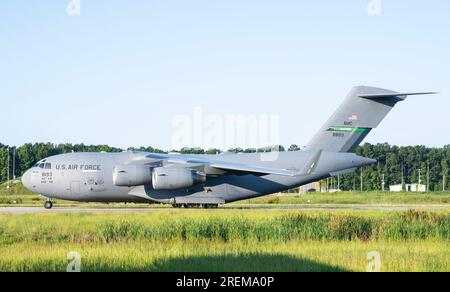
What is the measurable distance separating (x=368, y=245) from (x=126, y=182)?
1971 centimetres

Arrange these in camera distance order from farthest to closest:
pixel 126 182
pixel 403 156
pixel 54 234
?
pixel 403 156, pixel 126 182, pixel 54 234

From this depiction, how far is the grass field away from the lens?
45.8 feet

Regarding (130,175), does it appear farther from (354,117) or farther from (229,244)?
(229,244)

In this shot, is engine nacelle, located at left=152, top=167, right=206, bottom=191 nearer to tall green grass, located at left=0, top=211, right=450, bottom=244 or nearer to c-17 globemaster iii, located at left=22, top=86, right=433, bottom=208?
c-17 globemaster iii, located at left=22, top=86, right=433, bottom=208

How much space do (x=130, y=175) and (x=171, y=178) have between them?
7.65 feet

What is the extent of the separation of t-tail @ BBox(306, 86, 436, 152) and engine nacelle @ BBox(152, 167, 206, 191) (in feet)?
28.8

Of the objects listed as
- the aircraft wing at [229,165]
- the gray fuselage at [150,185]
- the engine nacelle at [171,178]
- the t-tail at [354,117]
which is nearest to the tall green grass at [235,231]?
the aircraft wing at [229,165]

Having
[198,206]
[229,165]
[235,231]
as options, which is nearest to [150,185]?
[198,206]

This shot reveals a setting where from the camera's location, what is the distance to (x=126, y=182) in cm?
3531

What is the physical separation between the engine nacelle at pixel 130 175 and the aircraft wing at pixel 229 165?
5.48 ft

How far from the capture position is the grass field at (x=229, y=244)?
13.9m

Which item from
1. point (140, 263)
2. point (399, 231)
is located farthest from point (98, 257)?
point (399, 231)

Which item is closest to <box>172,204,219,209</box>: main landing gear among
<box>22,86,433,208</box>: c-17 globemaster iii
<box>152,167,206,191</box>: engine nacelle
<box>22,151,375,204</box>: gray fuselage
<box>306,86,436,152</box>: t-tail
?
<box>22,86,433,208</box>: c-17 globemaster iii

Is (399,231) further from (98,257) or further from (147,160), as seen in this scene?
(147,160)
